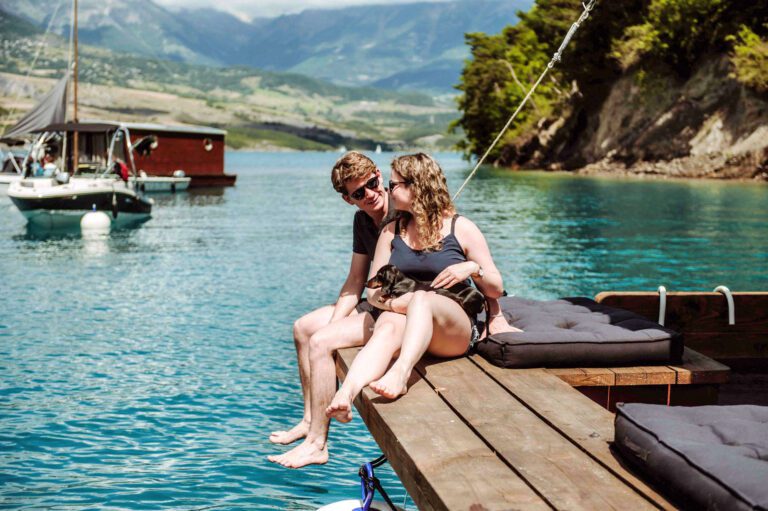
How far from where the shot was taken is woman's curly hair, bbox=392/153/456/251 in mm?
5664

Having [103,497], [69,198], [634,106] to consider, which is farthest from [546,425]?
[634,106]

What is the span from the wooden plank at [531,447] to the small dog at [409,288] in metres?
0.44

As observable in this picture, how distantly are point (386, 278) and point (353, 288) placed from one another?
0.88 meters

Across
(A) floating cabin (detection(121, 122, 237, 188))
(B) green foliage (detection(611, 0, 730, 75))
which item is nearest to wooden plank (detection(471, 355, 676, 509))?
(A) floating cabin (detection(121, 122, 237, 188))

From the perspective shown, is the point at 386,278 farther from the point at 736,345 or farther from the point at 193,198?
the point at 193,198

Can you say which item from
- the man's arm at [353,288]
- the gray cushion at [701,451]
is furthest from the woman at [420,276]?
the gray cushion at [701,451]

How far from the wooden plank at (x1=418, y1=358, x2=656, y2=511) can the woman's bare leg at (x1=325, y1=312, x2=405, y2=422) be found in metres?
0.30

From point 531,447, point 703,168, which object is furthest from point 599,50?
point 531,447

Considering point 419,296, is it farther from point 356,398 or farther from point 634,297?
point 634,297

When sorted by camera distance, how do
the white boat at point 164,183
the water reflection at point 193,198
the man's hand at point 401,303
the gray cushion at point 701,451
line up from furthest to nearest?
the white boat at point 164,183
the water reflection at point 193,198
the man's hand at point 401,303
the gray cushion at point 701,451

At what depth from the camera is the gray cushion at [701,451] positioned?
131 inches

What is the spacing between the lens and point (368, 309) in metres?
6.56

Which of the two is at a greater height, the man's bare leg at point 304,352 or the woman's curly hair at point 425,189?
the woman's curly hair at point 425,189

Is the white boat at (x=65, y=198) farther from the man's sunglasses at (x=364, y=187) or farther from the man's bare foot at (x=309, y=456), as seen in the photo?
the man's bare foot at (x=309, y=456)
